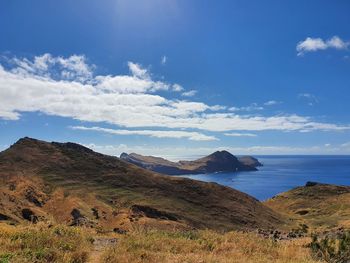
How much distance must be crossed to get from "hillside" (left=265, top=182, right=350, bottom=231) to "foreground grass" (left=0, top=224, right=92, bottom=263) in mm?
56879

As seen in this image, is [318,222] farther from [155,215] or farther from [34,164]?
[34,164]

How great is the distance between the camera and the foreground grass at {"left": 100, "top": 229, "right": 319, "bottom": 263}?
9875 millimetres

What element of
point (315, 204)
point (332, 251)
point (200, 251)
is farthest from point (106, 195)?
point (332, 251)

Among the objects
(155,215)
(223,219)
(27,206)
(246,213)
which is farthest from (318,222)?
(27,206)

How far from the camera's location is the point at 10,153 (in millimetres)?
71375

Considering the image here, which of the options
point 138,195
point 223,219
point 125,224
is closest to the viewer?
point 125,224

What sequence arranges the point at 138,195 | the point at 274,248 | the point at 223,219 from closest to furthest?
the point at 274,248 < the point at 223,219 < the point at 138,195

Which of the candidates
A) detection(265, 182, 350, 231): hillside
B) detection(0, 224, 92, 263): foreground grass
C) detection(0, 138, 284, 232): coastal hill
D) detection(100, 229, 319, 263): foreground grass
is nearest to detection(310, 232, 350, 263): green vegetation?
detection(100, 229, 319, 263): foreground grass

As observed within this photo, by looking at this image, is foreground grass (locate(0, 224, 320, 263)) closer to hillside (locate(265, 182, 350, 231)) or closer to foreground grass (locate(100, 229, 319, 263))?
foreground grass (locate(100, 229, 319, 263))

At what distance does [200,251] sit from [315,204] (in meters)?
79.9

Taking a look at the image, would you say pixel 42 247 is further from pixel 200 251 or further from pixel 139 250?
pixel 200 251

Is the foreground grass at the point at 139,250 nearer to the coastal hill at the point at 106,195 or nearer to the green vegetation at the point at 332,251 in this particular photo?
the green vegetation at the point at 332,251

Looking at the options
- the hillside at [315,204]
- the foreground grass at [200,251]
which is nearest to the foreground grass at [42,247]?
the foreground grass at [200,251]

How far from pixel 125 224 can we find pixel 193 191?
25.9 m
